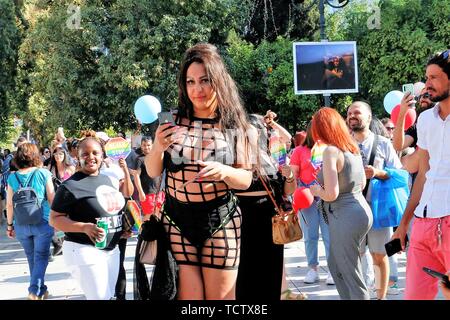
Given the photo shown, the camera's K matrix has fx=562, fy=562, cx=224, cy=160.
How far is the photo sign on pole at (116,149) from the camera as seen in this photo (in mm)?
6477

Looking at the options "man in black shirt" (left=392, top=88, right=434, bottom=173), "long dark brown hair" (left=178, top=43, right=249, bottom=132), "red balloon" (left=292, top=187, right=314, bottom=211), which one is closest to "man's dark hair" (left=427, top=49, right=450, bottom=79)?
"man in black shirt" (left=392, top=88, right=434, bottom=173)

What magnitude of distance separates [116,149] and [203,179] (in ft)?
12.6

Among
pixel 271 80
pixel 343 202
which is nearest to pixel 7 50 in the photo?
pixel 271 80

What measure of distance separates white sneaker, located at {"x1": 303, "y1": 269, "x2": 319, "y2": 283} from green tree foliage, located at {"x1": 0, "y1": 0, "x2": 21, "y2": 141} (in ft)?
84.8

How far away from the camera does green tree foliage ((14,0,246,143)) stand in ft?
66.0

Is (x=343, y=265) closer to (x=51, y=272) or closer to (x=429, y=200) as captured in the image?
(x=429, y=200)

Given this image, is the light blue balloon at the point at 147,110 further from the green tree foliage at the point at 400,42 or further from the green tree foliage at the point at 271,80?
the green tree foliage at the point at 271,80

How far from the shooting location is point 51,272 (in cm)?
767

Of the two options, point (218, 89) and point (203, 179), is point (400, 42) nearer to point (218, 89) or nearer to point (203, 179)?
point (218, 89)

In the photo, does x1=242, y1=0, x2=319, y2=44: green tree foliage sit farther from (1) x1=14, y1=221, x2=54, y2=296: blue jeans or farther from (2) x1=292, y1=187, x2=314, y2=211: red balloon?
(2) x1=292, y1=187, x2=314, y2=211: red balloon

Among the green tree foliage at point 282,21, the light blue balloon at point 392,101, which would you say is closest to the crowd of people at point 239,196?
the light blue balloon at point 392,101

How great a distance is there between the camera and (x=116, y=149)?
6.56 meters

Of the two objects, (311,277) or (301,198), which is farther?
(311,277)

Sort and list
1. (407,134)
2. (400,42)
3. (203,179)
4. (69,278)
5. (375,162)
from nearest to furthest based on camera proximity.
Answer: (203,179) < (375,162) < (407,134) < (69,278) < (400,42)
